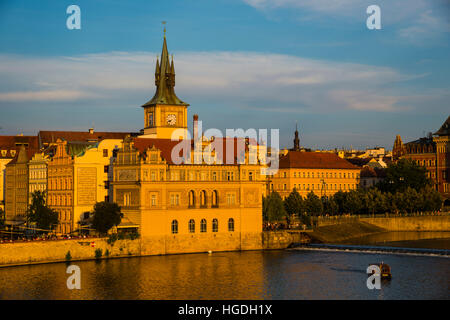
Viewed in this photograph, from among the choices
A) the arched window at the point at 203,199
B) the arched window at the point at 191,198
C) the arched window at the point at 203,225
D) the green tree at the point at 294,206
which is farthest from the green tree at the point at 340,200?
the arched window at the point at 191,198

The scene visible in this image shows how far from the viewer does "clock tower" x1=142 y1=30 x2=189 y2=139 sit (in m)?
121

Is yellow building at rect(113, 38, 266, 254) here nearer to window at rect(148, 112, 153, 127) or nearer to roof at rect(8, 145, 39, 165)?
window at rect(148, 112, 153, 127)

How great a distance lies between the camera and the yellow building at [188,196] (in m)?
101

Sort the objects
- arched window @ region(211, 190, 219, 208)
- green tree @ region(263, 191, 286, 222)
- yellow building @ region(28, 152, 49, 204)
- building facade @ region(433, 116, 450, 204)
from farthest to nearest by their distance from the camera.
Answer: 1. building facade @ region(433, 116, 450, 204)
2. green tree @ region(263, 191, 286, 222)
3. yellow building @ region(28, 152, 49, 204)
4. arched window @ region(211, 190, 219, 208)

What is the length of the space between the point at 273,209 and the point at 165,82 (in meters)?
24.8

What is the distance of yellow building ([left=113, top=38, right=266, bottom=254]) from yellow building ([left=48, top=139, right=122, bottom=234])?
19.4ft

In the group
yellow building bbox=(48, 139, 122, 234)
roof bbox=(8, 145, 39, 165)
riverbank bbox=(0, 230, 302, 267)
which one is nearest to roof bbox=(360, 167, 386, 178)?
riverbank bbox=(0, 230, 302, 267)

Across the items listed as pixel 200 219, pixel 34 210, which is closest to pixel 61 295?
pixel 200 219

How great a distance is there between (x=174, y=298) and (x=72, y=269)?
63.7 ft

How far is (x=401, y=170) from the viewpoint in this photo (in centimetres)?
16100

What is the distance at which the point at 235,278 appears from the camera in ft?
273
